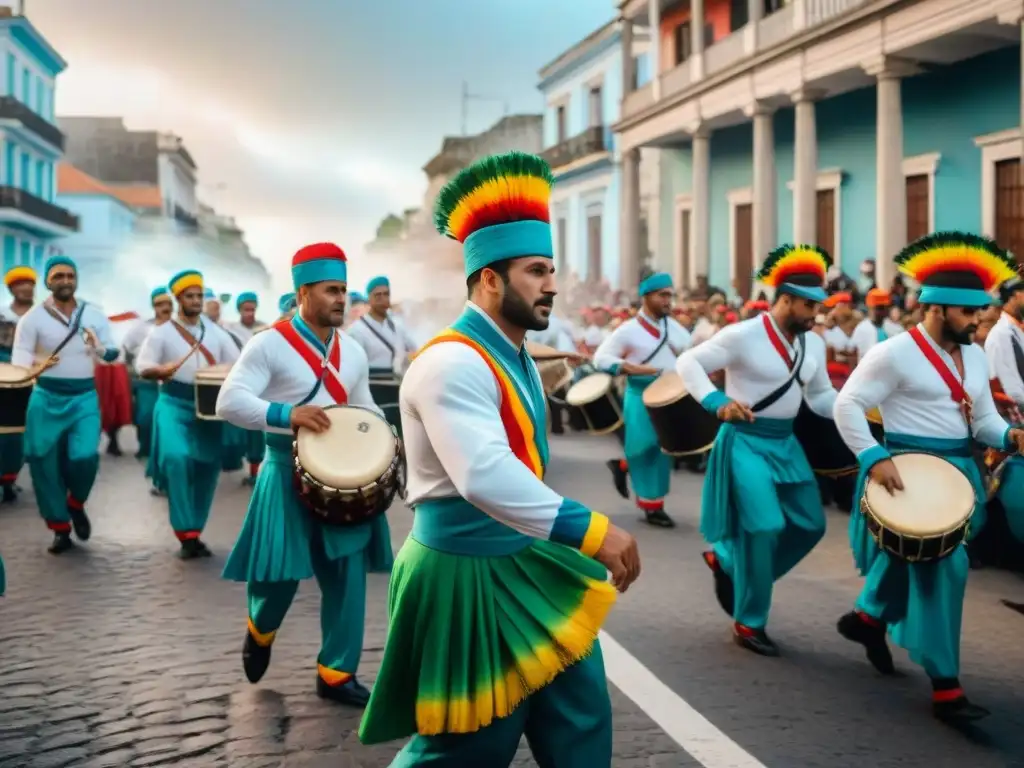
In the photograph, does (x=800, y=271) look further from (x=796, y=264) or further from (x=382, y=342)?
(x=382, y=342)

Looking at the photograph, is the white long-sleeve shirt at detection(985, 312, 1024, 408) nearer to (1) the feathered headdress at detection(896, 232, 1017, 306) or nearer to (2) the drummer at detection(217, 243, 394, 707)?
(1) the feathered headdress at detection(896, 232, 1017, 306)

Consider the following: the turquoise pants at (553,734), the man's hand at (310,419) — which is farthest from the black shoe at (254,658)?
the turquoise pants at (553,734)

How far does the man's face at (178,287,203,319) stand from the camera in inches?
407

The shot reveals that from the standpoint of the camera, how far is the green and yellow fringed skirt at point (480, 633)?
3568mm

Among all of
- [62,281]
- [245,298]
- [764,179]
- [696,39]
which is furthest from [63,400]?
[696,39]

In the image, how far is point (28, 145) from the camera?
54750mm

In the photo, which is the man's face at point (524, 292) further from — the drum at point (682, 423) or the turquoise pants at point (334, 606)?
the drum at point (682, 423)

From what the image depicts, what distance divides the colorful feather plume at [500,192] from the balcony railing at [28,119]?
51.1m

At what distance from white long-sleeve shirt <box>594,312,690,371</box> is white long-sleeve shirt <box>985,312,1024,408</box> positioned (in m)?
3.17

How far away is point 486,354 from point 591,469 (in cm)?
1135

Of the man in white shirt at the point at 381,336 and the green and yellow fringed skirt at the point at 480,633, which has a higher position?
the man in white shirt at the point at 381,336

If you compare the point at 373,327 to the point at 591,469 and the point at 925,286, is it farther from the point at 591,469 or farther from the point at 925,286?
the point at 925,286

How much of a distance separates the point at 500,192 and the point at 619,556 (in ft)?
3.43

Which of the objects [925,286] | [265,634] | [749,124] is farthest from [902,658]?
[749,124]
